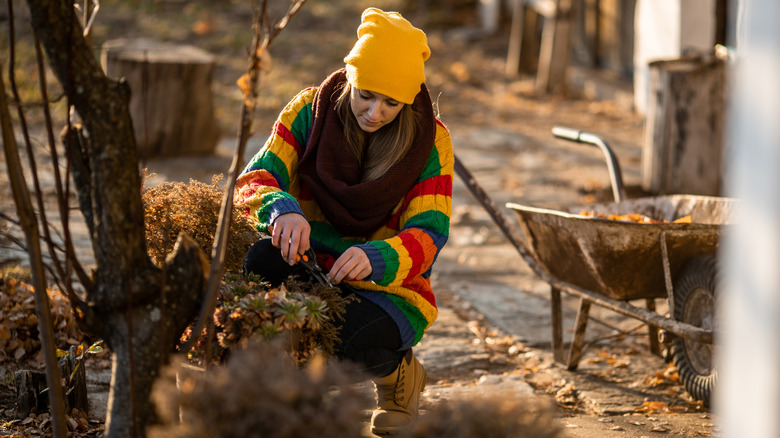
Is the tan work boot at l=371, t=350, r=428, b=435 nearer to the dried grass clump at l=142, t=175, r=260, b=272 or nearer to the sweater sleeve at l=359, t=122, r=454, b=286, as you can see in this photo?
the sweater sleeve at l=359, t=122, r=454, b=286

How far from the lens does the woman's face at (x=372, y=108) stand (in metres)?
2.71

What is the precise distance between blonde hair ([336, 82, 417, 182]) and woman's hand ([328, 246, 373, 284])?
0.36 metres

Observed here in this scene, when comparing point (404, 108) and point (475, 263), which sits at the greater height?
point (404, 108)

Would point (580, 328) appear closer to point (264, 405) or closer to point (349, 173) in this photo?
point (349, 173)

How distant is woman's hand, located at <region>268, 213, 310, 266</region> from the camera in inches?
99.4

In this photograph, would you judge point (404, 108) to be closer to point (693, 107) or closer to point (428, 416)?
point (428, 416)

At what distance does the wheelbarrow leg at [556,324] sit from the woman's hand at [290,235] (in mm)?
1648

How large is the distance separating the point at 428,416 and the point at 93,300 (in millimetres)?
916

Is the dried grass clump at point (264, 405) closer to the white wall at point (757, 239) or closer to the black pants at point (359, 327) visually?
the white wall at point (757, 239)

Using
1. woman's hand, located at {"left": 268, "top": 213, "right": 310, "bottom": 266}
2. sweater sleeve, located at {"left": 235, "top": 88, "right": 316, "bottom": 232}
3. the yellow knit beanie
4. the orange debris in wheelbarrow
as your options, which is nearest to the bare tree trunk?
woman's hand, located at {"left": 268, "top": 213, "right": 310, "bottom": 266}

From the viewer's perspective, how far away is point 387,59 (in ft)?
8.68

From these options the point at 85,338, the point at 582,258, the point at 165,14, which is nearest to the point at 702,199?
the point at 582,258

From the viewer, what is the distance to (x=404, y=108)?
2.82 meters

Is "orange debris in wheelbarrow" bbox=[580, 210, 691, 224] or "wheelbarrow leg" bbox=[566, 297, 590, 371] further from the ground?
"orange debris in wheelbarrow" bbox=[580, 210, 691, 224]
